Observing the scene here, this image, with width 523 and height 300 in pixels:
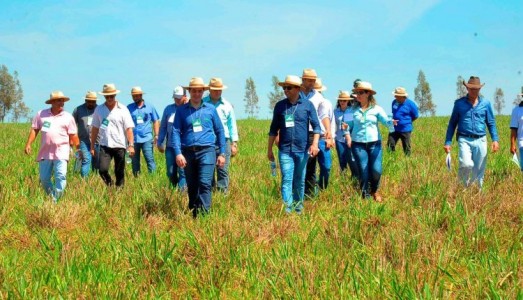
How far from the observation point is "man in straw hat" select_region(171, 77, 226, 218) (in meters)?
6.25

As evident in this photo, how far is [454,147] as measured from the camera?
536 inches

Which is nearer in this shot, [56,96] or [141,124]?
[56,96]

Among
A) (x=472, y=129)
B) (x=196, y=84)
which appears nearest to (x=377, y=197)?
(x=472, y=129)

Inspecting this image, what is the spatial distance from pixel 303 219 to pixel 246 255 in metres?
1.39

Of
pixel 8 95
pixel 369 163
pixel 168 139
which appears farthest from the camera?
pixel 8 95

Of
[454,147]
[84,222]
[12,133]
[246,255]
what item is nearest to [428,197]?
[246,255]

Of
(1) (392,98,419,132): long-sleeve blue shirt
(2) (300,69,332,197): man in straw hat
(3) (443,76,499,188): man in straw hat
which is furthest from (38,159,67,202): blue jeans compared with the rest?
(1) (392,98,419,132): long-sleeve blue shirt

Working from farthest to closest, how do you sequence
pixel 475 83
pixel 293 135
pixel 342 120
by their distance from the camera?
pixel 342 120 < pixel 475 83 < pixel 293 135

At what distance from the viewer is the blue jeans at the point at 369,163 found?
7250 mm

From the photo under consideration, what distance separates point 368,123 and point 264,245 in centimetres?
311

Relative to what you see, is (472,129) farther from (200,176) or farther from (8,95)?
(8,95)

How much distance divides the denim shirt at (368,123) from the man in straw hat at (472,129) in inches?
43.2

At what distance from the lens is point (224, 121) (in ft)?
26.4

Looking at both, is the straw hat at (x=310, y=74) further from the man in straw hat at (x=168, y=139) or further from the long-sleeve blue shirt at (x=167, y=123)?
the long-sleeve blue shirt at (x=167, y=123)
